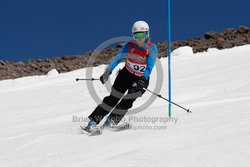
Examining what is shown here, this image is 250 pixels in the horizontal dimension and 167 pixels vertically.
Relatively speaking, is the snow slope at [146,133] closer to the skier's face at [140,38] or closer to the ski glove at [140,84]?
the ski glove at [140,84]

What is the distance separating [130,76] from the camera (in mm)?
6656

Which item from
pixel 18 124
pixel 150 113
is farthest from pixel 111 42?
pixel 18 124

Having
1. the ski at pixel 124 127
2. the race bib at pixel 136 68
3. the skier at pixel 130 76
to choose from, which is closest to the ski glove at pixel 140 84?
the skier at pixel 130 76

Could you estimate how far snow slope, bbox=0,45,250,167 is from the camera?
416cm

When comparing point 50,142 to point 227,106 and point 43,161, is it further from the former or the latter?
point 227,106

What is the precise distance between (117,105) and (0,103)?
7.09 metres

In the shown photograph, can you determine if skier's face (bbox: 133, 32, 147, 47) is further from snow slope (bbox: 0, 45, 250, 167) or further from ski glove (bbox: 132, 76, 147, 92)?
snow slope (bbox: 0, 45, 250, 167)

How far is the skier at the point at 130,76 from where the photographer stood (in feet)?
21.1

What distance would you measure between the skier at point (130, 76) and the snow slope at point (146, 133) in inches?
12.4

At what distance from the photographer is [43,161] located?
4652 millimetres

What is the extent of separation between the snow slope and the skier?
314mm

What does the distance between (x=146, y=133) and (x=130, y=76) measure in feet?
4.57

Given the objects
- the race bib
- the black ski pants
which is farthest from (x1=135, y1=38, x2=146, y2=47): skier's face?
the black ski pants

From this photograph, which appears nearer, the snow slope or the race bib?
the snow slope
